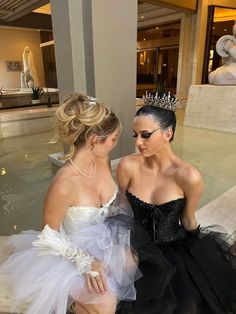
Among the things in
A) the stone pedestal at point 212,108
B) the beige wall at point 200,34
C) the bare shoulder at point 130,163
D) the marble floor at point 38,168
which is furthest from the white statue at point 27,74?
the bare shoulder at point 130,163

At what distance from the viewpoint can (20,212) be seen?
222 centimetres

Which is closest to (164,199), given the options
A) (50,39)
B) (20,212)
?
(20,212)

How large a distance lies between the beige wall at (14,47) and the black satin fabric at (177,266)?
12.1m

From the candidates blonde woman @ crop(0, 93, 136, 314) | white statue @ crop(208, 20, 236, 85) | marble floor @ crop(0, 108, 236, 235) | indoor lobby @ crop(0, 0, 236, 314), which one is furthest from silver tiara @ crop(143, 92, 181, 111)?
white statue @ crop(208, 20, 236, 85)

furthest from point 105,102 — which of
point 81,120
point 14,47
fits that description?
point 14,47

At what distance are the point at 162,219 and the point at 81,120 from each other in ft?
2.02

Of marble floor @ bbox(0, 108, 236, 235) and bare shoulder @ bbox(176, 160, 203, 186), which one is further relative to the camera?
marble floor @ bbox(0, 108, 236, 235)

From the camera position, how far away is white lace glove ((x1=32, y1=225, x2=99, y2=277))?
984 mm

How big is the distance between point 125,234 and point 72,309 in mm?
376

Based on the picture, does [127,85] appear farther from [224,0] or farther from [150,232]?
[224,0]

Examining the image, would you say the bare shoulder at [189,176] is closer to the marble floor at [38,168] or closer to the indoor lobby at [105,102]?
the indoor lobby at [105,102]

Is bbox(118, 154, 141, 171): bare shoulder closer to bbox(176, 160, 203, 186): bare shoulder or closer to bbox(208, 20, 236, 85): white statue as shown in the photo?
bbox(176, 160, 203, 186): bare shoulder

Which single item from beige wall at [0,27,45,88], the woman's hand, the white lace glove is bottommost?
the woman's hand

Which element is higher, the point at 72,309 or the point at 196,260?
the point at 196,260
